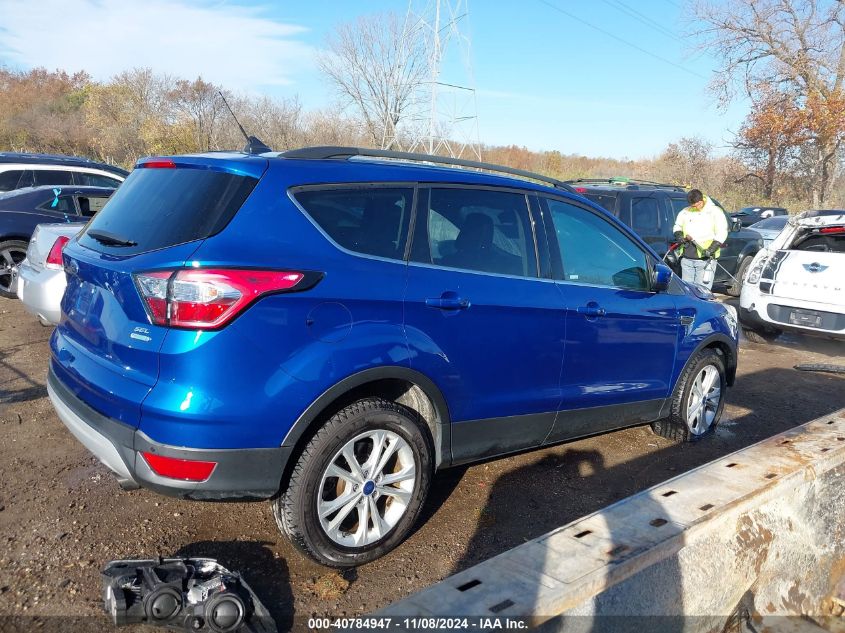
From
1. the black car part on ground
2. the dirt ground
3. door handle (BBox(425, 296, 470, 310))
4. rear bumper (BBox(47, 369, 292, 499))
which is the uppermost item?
door handle (BBox(425, 296, 470, 310))

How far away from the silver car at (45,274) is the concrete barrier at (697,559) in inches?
174

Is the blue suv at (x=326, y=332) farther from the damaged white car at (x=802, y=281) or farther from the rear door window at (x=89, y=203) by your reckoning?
the rear door window at (x=89, y=203)

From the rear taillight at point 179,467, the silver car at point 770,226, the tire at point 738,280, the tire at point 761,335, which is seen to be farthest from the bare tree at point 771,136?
the rear taillight at point 179,467

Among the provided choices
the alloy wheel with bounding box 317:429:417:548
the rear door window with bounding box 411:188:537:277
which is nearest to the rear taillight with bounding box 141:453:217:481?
the alloy wheel with bounding box 317:429:417:548

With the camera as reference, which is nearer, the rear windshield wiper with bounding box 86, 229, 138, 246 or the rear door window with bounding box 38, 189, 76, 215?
the rear windshield wiper with bounding box 86, 229, 138, 246

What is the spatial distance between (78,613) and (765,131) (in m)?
35.4

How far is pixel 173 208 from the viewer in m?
2.93

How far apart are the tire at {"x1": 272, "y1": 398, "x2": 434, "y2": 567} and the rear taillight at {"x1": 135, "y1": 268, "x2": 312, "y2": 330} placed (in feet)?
2.17

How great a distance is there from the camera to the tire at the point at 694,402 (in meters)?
4.78

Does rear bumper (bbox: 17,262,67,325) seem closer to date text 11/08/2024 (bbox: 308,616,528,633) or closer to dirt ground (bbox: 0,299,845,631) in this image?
dirt ground (bbox: 0,299,845,631)

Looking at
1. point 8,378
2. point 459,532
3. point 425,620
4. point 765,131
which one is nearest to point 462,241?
point 459,532

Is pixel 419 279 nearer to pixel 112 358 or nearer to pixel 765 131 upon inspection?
pixel 112 358

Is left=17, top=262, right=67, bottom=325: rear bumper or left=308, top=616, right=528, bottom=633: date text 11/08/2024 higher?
left=17, top=262, right=67, bottom=325: rear bumper

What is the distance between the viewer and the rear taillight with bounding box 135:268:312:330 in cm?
255
